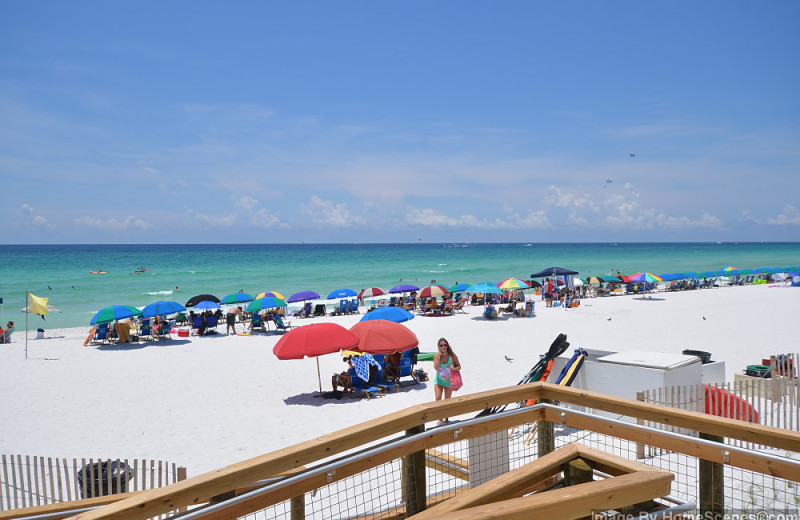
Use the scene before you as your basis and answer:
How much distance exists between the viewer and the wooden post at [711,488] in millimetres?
2461

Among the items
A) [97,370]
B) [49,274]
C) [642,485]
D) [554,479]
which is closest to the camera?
[642,485]

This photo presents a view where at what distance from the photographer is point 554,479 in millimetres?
2580

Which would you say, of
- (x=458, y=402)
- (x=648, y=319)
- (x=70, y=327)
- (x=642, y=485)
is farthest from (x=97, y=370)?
(x=648, y=319)

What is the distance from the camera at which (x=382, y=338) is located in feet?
33.0

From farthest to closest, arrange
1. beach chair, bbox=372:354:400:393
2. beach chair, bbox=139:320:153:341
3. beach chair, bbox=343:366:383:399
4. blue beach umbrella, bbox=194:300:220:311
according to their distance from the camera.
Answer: blue beach umbrella, bbox=194:300:220:311, beach chair, bbox=139:320:153:341, beach chair, bbox=372:354:400:393, beach chair, bbox=343:366:383:399

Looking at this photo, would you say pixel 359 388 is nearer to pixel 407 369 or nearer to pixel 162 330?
pixel 407 369

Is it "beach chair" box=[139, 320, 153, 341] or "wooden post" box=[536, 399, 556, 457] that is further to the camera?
"beach chair" box=[139, 320, 153, 341]

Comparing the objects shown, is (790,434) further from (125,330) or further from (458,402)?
(125,330)

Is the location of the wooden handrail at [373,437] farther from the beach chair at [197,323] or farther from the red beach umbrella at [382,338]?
the beach chair at [197,323]

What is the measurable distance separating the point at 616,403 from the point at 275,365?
1190 centimetres

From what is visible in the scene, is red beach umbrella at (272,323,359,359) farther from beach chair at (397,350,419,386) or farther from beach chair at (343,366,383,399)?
beach chair at (397,350,419,386)

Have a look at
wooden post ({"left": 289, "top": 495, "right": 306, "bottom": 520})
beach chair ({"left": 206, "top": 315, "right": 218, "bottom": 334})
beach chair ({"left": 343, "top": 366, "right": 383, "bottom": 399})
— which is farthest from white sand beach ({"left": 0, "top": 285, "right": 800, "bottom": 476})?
wooden post ({"left": 289, "top": 495, "right": 306, "bottom": 520})

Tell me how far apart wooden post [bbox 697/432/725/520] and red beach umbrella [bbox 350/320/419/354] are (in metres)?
7.61

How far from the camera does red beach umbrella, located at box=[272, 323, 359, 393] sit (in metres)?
9.77
